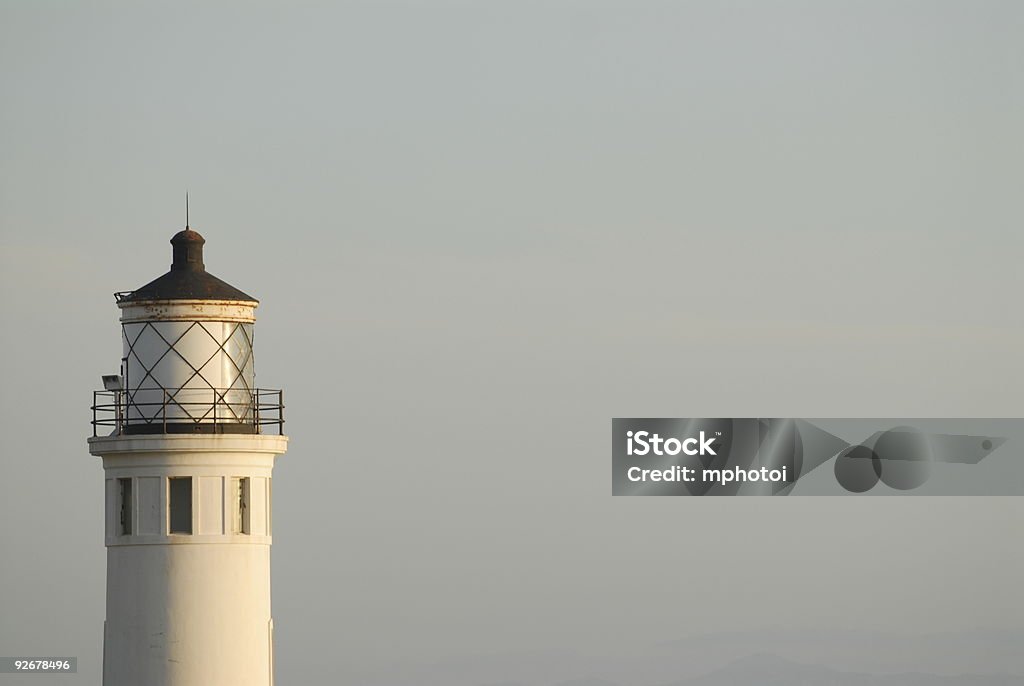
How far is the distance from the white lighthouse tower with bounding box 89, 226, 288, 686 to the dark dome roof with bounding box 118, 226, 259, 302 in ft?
0.12

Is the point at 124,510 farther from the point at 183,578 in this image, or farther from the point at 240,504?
the point at 240,504

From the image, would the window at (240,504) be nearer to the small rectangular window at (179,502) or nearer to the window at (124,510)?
the small rectangular window at (179,502)

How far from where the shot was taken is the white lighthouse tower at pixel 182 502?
151ft

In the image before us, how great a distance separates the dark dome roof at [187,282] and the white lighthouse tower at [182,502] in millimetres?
35

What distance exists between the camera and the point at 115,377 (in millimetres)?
46719

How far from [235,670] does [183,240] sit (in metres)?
7.67

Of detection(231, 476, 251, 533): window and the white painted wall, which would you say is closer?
the white painted wall

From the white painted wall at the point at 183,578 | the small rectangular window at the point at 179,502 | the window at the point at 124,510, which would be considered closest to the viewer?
the white painted wall at the point at 183,578

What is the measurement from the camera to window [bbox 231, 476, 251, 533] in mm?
46625

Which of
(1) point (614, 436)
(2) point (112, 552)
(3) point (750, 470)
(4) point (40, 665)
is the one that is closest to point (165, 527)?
(2) point (112, 552)

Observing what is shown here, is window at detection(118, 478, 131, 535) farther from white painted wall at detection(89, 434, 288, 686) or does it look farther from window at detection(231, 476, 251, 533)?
window at detection(231, 476, 251, 533)

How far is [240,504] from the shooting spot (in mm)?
46781

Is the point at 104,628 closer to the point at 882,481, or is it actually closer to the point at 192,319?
the point at 192,319

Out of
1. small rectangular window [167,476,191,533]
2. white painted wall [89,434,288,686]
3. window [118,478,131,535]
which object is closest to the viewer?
white painted wall [89,434,288,686]
